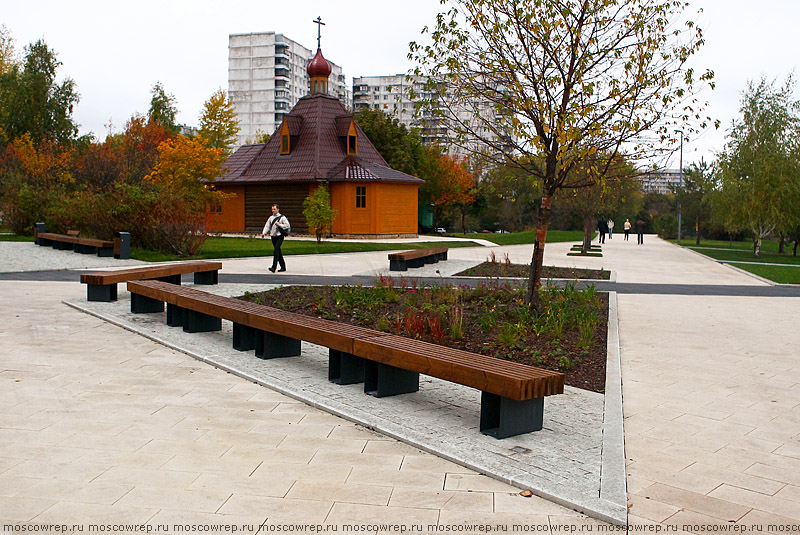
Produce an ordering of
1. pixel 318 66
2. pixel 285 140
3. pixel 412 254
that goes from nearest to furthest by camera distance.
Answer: pixel 412 254 < pixel 285 140 < pixel 318 66

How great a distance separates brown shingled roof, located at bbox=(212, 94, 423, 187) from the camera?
120 ft

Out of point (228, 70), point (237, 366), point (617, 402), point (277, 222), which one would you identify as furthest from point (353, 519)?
point (228, 70)

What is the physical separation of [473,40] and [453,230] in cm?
5080

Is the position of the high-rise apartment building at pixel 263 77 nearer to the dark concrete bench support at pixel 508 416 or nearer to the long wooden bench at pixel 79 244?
the long wooden bench at pixel 79 244

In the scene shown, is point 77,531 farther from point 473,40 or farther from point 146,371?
point 473,40

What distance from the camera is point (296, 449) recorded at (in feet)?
16.2

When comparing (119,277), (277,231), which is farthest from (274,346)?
(277,231)

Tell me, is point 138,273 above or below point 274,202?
below

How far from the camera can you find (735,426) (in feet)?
18.6

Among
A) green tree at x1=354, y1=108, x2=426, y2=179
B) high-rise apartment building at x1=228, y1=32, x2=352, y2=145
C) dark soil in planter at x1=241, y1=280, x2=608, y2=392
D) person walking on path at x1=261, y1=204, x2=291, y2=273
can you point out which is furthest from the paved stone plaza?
high-rise apartment building at x1=228, y1=32, x2=352, y2=145

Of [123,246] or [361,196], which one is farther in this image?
[361,196]

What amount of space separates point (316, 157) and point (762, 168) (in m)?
21.1

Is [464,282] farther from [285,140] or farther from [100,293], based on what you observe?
[285,140]

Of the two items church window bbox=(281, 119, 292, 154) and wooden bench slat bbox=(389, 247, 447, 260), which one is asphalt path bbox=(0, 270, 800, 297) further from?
church window bbox=(281, 119, 292, 154)
